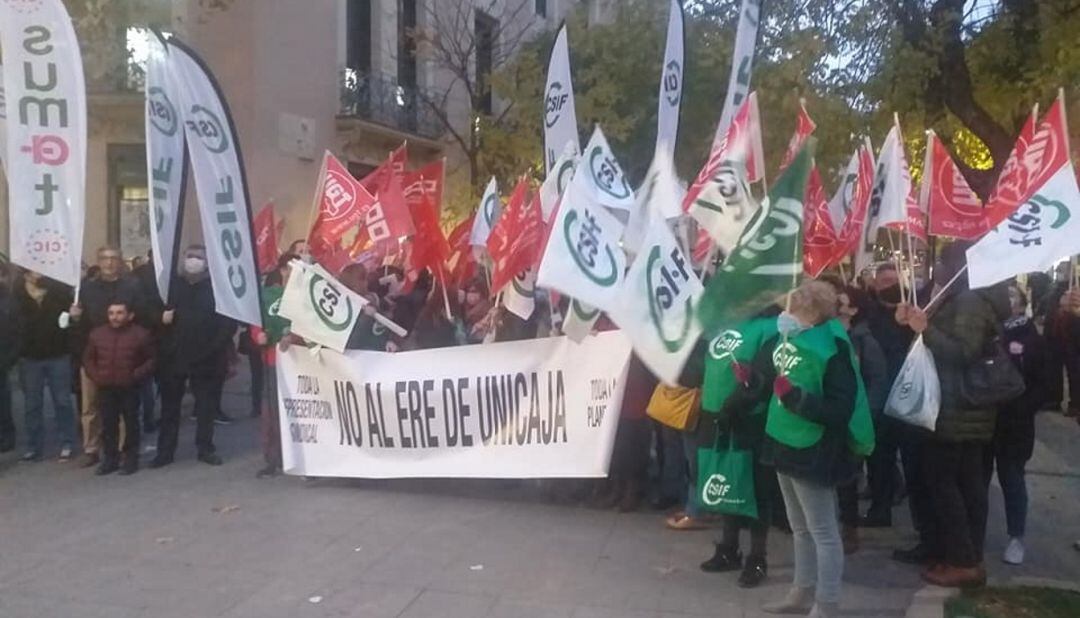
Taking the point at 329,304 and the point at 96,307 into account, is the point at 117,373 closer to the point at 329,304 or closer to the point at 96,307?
the point at 96,307

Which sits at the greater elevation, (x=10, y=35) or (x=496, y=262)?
(x=10, y=35)

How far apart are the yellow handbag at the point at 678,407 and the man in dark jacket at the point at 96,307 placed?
4776 mm

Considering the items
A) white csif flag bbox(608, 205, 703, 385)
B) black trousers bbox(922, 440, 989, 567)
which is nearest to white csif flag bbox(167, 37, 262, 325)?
white csif flag bbox(608, 205, 703, 385)

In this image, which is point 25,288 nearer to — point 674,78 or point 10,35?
point 10,35

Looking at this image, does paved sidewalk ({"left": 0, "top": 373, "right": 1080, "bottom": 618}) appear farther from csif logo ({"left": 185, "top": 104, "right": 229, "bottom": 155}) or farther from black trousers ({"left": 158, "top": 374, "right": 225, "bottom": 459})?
csif logo ({"left": 185, "top": 104, "right": 229, "bottom": 155})

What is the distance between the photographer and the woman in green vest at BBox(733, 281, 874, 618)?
18.8 feet

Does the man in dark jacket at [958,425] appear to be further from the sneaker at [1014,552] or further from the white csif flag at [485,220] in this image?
the white csif flag at [485,220]

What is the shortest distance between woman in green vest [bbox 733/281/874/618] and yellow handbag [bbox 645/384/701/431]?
1.33 meters

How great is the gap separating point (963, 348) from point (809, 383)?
54.8 inches

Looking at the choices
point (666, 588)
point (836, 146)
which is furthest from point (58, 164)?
point (836, 146)

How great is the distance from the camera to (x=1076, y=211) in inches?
249

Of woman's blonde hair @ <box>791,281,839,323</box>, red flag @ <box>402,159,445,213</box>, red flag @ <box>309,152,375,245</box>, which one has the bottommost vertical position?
woman's blonde hair @ <box>791,281,839,323</box>

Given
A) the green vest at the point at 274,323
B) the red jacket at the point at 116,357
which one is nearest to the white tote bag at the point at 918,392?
the green vest at the point at 274,323

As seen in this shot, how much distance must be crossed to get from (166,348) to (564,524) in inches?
159
